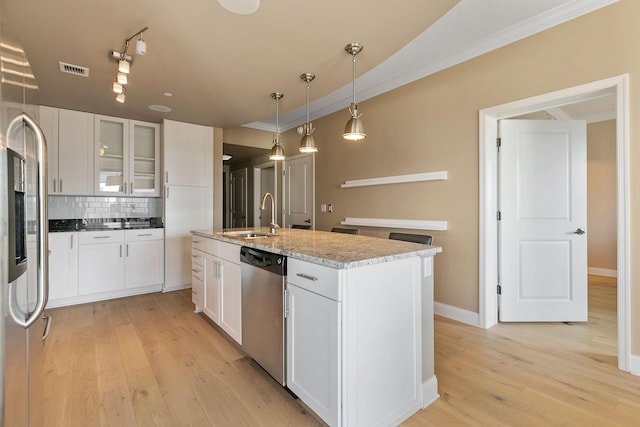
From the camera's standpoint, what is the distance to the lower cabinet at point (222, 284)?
2.31m

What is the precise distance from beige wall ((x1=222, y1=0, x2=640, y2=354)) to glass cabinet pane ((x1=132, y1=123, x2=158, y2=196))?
267 cm

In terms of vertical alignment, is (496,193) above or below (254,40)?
below

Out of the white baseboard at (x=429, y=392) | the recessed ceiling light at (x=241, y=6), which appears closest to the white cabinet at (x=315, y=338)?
the white baseboard at (x=429, y=392)

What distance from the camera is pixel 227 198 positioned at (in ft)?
25.1

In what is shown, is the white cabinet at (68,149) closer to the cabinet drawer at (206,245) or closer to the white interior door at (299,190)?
the cabinet drawer at (206,245)

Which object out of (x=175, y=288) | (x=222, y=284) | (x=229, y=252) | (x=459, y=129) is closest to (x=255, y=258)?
(x=229, y=252)

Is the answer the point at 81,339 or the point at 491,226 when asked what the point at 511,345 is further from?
the point at 81,339

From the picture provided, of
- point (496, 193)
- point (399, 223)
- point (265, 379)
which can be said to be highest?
point (496, 193)

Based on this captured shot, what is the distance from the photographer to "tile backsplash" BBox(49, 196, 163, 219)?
12.9 ft

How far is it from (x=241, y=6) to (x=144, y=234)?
3259 millimetres

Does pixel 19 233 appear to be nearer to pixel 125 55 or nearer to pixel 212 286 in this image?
pixel 212 286

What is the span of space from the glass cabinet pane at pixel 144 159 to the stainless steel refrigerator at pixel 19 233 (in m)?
3.41

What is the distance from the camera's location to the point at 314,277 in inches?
59.7

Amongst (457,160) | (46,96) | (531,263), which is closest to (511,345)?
(531,263)
